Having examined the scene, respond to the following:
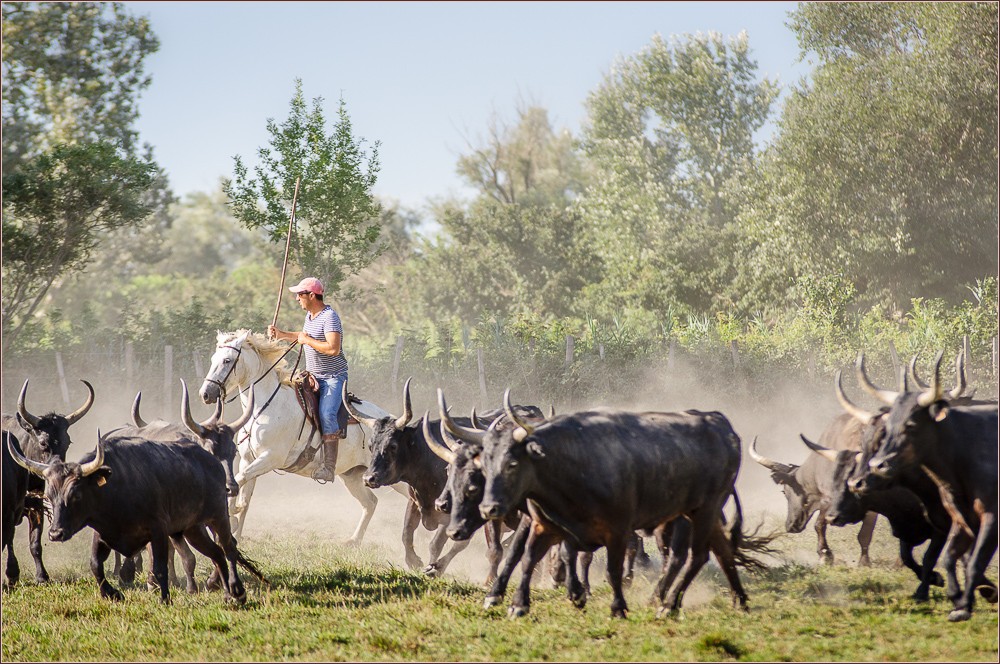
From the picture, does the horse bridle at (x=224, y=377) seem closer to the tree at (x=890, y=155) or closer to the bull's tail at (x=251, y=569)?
the bull's tail at (x=251, y=569)

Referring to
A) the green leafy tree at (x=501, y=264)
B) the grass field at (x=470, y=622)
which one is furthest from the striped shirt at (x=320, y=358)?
the green leafy tree at (x=501, y=264)

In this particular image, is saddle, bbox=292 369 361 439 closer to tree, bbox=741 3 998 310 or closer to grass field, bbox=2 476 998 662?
grass field, bbox=2 476 998 662

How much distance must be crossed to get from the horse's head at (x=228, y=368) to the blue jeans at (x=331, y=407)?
0.90 metres

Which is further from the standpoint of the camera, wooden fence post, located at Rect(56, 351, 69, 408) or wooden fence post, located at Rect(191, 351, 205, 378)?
wooden fence post, located at Rect(191, 351, 205, 378)

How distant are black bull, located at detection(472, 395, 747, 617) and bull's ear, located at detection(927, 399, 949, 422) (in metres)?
1.64

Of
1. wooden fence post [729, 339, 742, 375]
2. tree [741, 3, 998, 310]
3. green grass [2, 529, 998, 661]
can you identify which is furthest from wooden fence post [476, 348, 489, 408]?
green grass [2, 529, 998, 661]

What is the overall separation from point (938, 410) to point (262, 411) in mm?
7602

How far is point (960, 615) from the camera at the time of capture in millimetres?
7605

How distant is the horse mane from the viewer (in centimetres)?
1284

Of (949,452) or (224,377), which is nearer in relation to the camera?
(949,452)

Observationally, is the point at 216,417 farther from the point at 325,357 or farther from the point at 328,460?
the point at 328,460

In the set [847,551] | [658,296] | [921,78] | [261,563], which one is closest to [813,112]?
[921,78]

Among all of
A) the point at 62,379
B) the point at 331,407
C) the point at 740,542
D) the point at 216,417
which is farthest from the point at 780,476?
the point at 62,379

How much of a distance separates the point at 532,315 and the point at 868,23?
41.7 feet
